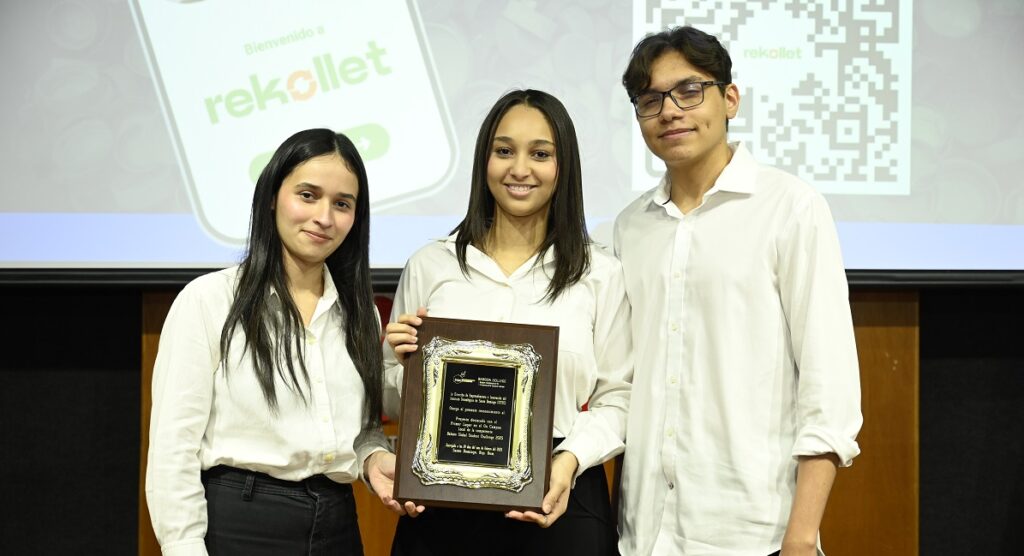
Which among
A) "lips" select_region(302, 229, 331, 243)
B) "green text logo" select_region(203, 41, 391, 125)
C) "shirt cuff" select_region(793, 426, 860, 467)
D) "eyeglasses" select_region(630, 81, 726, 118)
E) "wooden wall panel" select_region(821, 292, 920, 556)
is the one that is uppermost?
"green text logo" select_region(203, 41, 391, 125)

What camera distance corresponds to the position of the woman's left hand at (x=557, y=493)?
5.22 feet

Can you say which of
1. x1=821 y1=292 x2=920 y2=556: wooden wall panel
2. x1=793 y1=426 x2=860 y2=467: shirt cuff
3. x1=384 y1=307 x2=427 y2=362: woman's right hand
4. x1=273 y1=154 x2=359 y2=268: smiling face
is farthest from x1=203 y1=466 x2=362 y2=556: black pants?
x1=821 y1=292 x2=920 y2=556: wooden wall panel

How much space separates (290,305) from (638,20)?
166cm

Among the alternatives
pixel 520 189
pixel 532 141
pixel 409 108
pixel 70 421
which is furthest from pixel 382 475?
pixel 70 421

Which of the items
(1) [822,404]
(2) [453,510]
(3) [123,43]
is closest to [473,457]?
(2) [453,510]

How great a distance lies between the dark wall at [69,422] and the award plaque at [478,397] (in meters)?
1.80

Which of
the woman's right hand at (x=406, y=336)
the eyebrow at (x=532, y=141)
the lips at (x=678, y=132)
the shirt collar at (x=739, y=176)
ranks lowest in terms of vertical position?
the woman's right hand at (x=406, y=336)

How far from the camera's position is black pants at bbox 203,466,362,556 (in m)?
1.59

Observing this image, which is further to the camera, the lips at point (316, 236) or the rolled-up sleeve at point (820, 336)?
the lips at point (316, 236)

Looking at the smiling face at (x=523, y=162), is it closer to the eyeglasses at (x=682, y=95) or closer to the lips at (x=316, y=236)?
the eyeglasses at (x=682, y=95)

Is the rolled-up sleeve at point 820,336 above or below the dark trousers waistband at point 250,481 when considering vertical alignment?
above

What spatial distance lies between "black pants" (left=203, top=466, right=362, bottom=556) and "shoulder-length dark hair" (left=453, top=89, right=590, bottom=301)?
23.0 inches

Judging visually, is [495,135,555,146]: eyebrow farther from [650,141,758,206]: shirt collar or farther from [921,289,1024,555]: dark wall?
[921,289,1024,555]: dark wall

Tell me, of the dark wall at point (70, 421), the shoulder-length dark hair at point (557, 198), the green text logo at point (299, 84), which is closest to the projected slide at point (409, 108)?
the green text logo at point (299, 84)
